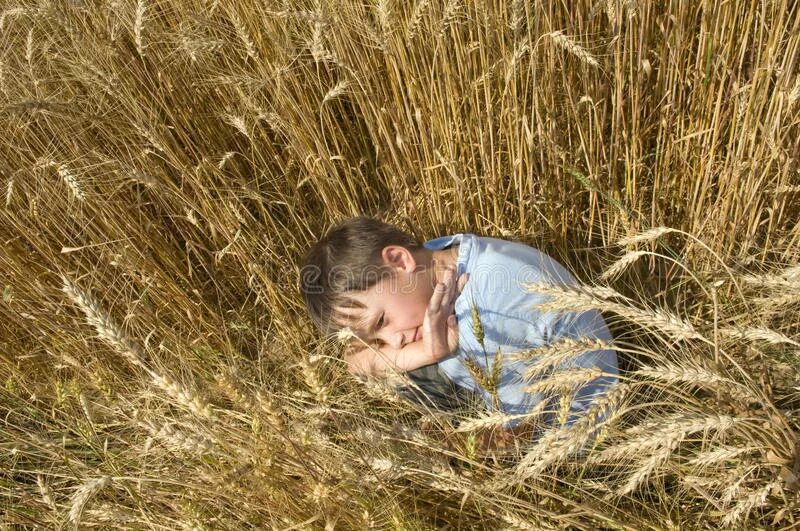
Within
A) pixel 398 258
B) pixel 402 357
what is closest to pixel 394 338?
pixel 402 357

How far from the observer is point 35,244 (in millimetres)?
1926

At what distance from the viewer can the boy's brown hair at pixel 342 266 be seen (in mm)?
1721

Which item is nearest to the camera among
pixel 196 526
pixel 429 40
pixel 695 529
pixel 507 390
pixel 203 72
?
pixel 196 526

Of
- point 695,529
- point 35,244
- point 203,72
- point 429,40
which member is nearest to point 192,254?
point 35,244

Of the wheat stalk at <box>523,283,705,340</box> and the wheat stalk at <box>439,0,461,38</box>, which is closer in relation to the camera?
the wheat stalk at <box>523,283,705,340</box>

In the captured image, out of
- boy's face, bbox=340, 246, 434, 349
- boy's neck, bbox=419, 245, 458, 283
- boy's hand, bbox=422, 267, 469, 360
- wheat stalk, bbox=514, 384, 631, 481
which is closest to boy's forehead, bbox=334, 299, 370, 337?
boy's face, bbox=340, 246, 434, 349

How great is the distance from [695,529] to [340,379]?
38.4 inches

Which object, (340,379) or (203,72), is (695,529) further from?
(203,72)

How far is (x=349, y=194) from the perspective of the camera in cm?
211

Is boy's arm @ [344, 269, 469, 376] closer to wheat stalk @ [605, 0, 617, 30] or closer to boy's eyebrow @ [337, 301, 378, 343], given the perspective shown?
boy's eyebrow @ [337, 301, 378, 343]

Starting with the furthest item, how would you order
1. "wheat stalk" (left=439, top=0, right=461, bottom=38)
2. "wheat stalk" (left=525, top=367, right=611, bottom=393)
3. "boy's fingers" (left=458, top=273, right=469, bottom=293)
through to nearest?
"boy's fingers" (left=458, top=273, right=469, bottom=293) → "wheat stalk" (left=439, top=0, right=461, bottom=38) → "wheat stalk" (left=525, top=367, right=611, bottom=393)

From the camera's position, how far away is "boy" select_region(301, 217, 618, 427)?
165cm

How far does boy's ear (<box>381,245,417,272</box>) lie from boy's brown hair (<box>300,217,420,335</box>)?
0.02m

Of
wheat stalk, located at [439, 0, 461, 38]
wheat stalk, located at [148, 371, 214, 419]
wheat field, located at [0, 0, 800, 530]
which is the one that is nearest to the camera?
wheat stalk, located at [148, 371, 214, 419]
